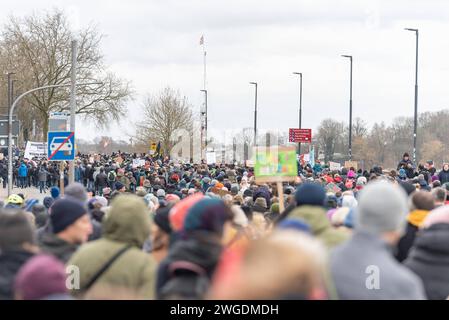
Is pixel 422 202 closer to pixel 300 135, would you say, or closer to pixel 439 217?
pixel 439 217

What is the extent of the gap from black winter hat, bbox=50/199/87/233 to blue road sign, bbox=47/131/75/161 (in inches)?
627

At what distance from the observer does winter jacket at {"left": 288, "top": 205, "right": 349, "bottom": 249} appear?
7023 millimetres

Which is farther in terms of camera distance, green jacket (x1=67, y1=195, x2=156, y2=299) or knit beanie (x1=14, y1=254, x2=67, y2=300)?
green jacket (x1=67, y1=195, x2=156, y2=299)

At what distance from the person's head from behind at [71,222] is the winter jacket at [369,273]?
241cm

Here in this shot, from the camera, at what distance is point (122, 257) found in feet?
20.9

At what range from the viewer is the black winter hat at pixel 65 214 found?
7441mm

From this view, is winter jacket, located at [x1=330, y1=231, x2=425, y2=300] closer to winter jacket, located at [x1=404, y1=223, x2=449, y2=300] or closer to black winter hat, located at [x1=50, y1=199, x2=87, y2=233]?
winter jacket, located at [x1=404, y1=223, x2=449, y2=300]

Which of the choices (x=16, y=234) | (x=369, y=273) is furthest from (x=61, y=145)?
(x=369, y=273)

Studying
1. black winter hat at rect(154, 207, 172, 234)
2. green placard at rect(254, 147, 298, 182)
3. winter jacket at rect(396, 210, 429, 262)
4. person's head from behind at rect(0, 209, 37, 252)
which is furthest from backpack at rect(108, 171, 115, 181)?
person's head from behind at rect(0, 209, 37, 252)

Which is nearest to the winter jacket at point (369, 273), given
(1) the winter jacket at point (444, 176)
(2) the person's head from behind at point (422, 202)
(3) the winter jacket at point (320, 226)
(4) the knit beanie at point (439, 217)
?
(3) the winter jacket at point (320, 226)
